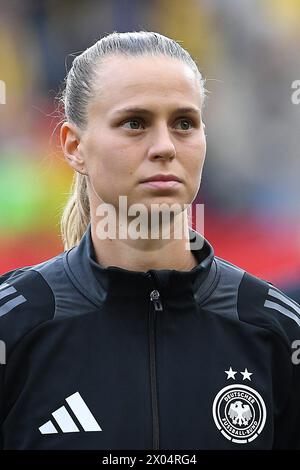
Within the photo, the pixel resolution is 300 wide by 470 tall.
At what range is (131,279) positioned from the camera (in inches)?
52.5

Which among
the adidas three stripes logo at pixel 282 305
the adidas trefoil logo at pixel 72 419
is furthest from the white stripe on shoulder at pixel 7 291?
the adidas three stripes logo at pixel 282 305

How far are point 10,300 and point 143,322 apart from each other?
0.78ft

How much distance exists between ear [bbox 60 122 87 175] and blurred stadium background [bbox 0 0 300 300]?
2.08 m

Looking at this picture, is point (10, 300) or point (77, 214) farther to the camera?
point (77, 214)

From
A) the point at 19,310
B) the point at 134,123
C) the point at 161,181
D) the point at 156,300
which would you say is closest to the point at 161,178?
the point at 161,181

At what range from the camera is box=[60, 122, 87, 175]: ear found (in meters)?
1.45

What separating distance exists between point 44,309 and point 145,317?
18 cm

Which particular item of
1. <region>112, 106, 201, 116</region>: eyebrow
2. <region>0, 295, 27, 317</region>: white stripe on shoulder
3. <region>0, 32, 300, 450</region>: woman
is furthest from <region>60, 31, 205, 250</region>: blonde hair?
<region>0, 295, 27, 317</region>: white stripe on shoulder

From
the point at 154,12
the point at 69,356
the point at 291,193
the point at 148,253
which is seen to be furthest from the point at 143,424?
the point at 154,12

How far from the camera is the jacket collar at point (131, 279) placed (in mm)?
1332

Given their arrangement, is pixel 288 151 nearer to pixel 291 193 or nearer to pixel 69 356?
pixel 291 193

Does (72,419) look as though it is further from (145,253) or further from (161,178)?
(161,178)

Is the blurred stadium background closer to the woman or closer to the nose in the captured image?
the woman

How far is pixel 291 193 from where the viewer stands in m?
3.77
